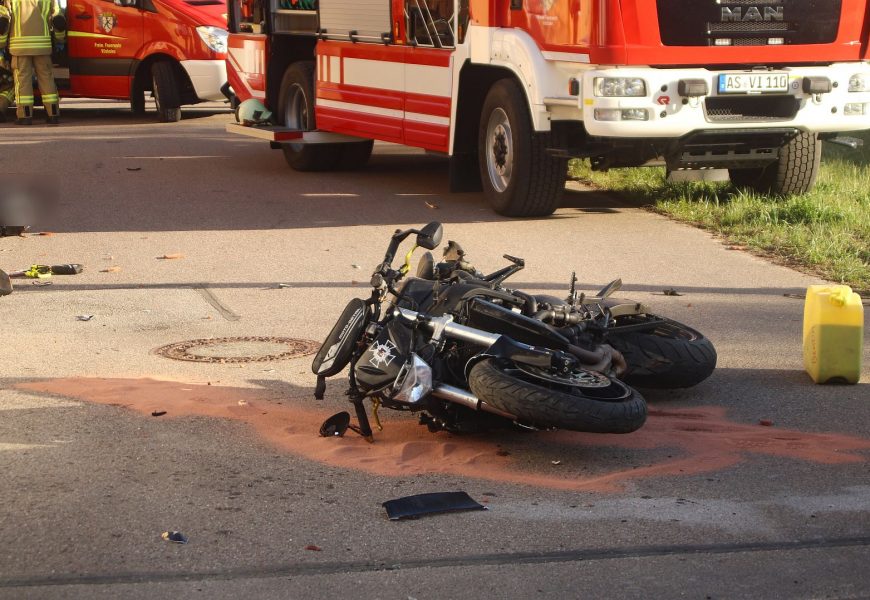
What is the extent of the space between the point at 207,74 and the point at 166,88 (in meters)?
0.81

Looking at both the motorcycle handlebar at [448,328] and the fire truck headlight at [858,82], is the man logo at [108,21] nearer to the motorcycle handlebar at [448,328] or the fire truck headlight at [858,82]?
the fire truck headlight at [858,82]

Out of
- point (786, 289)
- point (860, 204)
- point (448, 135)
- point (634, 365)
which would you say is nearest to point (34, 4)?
point (448, 135)

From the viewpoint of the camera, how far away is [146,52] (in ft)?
69.6

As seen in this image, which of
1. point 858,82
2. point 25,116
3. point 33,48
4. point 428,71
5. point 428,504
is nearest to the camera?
point 428,504

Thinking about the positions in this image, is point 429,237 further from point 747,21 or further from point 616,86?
point 747,21

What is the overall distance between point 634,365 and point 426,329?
1.18 m

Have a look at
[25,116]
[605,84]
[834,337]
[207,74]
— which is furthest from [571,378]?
[25,116]

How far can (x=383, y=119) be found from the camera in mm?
13945

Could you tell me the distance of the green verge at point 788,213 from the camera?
34.0 feet

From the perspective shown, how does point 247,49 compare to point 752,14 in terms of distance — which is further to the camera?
point 247,49

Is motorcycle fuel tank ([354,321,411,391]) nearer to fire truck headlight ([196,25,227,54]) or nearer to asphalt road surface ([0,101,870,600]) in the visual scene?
asphalt road surface ([0,101,870,600])

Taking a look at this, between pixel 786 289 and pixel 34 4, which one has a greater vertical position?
pixel 34 4

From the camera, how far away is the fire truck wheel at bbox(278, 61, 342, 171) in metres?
15.9

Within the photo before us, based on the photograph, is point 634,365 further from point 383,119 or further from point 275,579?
point 383,119
